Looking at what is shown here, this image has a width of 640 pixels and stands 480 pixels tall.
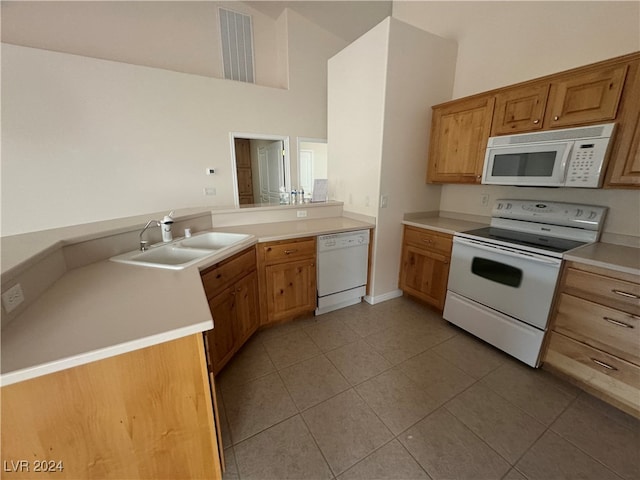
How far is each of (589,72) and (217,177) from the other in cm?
446

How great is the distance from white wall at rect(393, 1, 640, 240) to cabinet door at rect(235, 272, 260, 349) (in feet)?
7.90

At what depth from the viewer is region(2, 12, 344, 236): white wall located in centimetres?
308

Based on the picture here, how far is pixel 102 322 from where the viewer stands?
0.87 metres

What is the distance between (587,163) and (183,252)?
2.86 meters

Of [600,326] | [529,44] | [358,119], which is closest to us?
[600,326]

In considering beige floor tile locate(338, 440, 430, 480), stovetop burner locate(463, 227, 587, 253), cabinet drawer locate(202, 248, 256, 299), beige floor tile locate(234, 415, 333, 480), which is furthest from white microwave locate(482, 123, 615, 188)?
beige floor tile locate(234, 415, 333, 480)

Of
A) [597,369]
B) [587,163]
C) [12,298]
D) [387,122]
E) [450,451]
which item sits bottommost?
[450,451]

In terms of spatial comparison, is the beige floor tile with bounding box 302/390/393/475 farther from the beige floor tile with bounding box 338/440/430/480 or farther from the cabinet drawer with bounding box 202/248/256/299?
the cabinet drawer with bounding box 202/248/256/299

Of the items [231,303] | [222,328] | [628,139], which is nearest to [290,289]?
[231,303]

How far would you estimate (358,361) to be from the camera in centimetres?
194

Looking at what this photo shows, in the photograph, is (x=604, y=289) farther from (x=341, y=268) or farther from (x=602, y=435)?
(x=341, y=268)

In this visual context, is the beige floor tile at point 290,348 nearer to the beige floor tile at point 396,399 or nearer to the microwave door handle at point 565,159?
the beige floor tile at point 396,399

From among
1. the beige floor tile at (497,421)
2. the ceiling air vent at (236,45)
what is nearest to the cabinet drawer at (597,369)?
the beige floor tile at (497,421)

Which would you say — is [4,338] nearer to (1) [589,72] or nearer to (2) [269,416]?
(2) [269,416]
